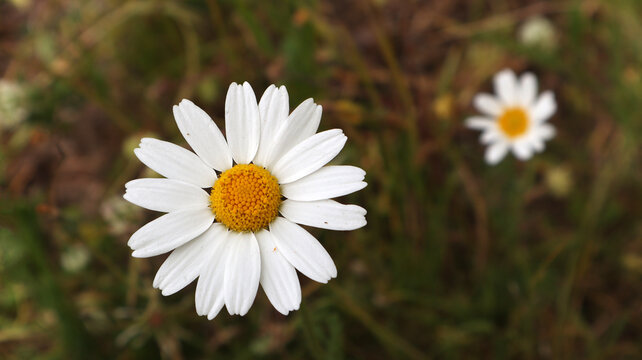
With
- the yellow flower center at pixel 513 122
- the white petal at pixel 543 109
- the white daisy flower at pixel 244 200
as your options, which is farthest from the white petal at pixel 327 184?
the white petal at pixel 543 109

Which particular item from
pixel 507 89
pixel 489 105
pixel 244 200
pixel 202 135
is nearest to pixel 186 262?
pixel 244 200

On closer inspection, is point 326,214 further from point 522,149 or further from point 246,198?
point 522,149

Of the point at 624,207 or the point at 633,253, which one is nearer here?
the point at 633,253

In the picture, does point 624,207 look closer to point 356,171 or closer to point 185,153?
point 356,171

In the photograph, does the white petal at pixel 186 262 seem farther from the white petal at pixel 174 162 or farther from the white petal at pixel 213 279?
the white petal at pixel 174 162

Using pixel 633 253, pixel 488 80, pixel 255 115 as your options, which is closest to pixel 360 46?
pixel 488 80

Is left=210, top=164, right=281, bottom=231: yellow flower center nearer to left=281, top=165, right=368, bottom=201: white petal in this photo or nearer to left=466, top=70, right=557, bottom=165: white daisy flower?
left=281, top=165, right=368, bottom=201: white petal

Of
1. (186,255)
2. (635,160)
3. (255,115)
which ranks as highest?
(635,160)
